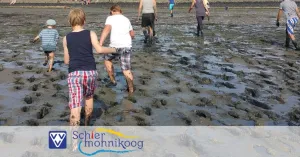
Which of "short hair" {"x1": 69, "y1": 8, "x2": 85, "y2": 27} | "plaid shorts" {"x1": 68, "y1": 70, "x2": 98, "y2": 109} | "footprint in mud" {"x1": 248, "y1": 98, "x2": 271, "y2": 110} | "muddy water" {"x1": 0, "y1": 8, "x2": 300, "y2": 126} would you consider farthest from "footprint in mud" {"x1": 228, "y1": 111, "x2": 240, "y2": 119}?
"short hair" {"x1": 69, "y1": 8, "x2": 85, "y2": 27}

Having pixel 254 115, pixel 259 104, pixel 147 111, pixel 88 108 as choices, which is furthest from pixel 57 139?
pixel 259 104

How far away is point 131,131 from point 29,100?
3.12 m

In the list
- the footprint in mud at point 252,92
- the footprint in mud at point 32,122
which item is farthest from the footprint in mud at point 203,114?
the footprint in mud at point 32,122

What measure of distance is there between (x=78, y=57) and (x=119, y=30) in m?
2.66

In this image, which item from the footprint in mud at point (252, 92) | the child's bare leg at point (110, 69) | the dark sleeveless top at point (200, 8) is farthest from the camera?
the dark sleeveless top at point (200, 8)

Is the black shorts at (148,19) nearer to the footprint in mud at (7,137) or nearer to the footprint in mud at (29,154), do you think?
the footprint in mud at (7,137)

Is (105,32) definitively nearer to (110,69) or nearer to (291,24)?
(110,69)

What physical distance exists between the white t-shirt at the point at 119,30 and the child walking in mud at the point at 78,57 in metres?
2.43

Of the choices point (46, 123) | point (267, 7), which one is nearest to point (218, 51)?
point (46, 123)

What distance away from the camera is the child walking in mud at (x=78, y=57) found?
551 cm

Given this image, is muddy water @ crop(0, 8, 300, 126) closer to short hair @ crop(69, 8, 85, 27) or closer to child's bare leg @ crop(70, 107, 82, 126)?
child's bare leg @ crop(70, 107, 82, 126)

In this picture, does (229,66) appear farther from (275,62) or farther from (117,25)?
(117,25)

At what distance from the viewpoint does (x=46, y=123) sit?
6.53 meters

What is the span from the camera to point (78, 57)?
5613 millimetres
